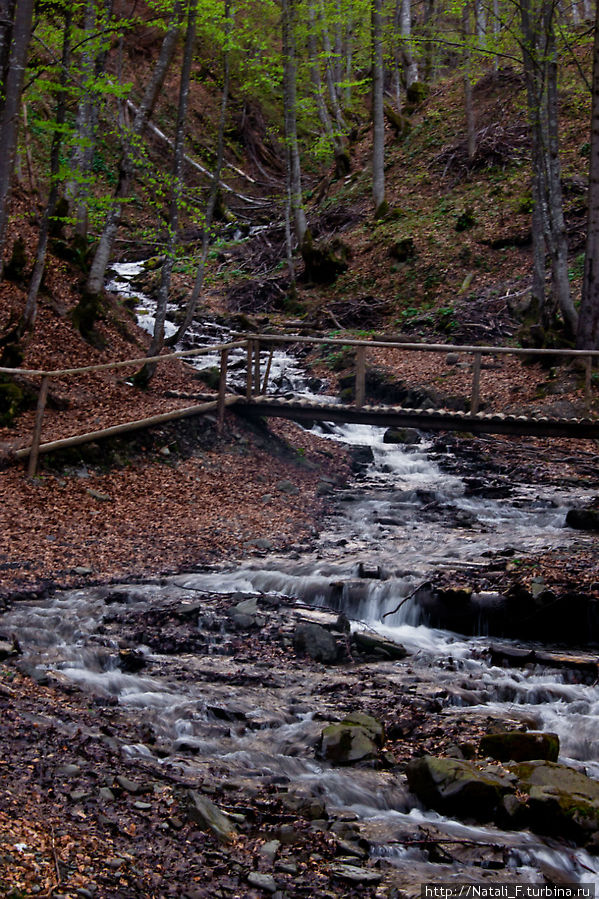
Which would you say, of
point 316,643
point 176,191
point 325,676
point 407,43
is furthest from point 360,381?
point 407,43

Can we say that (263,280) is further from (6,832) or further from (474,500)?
(6,832)

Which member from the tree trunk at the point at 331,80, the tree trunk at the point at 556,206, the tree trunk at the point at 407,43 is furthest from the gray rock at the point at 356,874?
the tree trunk at the point at 407,43

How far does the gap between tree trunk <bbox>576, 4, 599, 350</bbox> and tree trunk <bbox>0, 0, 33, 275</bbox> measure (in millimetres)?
9798

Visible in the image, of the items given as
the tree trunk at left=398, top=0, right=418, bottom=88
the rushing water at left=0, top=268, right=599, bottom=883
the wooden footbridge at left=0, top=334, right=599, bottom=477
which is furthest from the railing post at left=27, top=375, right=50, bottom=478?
the tree trunk at left=398, top=0, right=418, bottom=88

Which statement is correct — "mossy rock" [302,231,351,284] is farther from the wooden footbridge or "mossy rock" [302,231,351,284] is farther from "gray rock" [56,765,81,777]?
"gray rock" [56,765,81,777]

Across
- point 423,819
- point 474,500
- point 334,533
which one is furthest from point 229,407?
point 423,819

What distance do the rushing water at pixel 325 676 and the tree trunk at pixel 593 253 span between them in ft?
11.8

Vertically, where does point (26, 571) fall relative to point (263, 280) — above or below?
below

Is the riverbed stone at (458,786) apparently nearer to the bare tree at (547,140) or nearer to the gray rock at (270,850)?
the gray rock at (270,850)

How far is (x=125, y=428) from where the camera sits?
35.0 ft

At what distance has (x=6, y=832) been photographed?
130 inches

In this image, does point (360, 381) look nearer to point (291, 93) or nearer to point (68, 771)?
point (68, 771)

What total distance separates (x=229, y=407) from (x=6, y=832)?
9969 mm

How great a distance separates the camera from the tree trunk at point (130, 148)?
Answer: 39.4 feet
